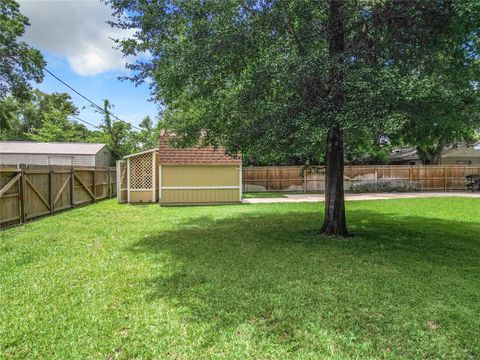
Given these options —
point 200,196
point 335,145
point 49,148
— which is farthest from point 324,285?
point 49,148

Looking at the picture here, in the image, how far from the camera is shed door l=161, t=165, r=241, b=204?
14523 millimetres

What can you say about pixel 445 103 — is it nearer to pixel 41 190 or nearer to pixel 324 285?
pixel 324 285

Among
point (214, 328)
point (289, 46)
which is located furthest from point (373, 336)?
point (289, 46)

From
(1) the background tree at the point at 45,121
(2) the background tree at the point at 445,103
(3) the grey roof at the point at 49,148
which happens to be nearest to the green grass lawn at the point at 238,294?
(2) the background tree at the point at 445,103

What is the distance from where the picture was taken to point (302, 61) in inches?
222

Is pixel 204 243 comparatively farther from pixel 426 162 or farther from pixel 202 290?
pixel 426 162

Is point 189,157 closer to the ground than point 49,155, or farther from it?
closer to the ground

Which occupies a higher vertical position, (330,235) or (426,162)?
(426,162)

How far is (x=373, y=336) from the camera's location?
3.07 m

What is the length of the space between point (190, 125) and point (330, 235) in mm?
4083

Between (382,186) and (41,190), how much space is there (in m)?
17.9

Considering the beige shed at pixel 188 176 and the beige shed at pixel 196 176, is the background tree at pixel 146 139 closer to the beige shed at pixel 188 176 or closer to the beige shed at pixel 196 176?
the beige shed at pixel 188 176

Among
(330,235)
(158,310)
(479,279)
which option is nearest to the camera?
(158,310)

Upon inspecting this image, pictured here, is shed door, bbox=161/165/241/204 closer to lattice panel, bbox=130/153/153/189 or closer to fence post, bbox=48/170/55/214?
lattice panel, bbox=130/153/153/189
